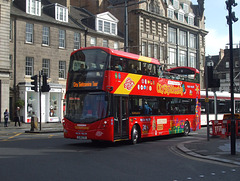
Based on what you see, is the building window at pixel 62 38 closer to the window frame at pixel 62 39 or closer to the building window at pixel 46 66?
the window frame at pixel 62 39

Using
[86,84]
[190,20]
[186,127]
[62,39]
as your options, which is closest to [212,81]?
Answer: [186,127]

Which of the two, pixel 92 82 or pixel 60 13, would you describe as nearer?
pixel 92 82

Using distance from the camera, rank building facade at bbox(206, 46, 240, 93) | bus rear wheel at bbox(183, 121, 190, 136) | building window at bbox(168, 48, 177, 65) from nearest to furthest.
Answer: bus rear wheel at bbox(183, 121, 190, 136), building window at bbox(168, 48, 177, 65), building facade at bbox(206, 46, 240, 93)

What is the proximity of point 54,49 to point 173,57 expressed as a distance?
22.3 meters

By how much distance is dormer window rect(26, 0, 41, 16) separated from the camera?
36.6 metres

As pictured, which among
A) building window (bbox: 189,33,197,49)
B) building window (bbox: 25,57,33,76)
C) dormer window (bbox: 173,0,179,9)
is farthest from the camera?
building window (bbox: 189,33,197,49)

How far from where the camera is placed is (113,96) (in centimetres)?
1505

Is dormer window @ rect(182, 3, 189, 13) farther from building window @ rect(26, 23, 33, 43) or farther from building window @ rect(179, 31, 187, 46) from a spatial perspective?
building window @ rect(26, 23, 33, 43)

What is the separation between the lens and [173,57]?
5453 cm

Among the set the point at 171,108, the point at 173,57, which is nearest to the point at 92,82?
the point at 171,108

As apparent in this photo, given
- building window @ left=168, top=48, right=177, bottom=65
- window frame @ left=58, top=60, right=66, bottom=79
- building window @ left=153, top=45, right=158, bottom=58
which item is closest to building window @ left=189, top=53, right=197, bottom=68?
building window @ left=168, top=48, right=177, bottom=65

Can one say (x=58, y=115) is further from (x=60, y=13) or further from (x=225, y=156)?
(x=225, y=156)

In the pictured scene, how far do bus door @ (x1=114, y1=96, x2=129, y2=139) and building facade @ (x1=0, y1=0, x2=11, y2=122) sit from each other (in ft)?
65.0

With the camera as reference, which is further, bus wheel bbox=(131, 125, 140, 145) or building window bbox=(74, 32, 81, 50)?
building window bbox=(74, 32, 81, 50)
